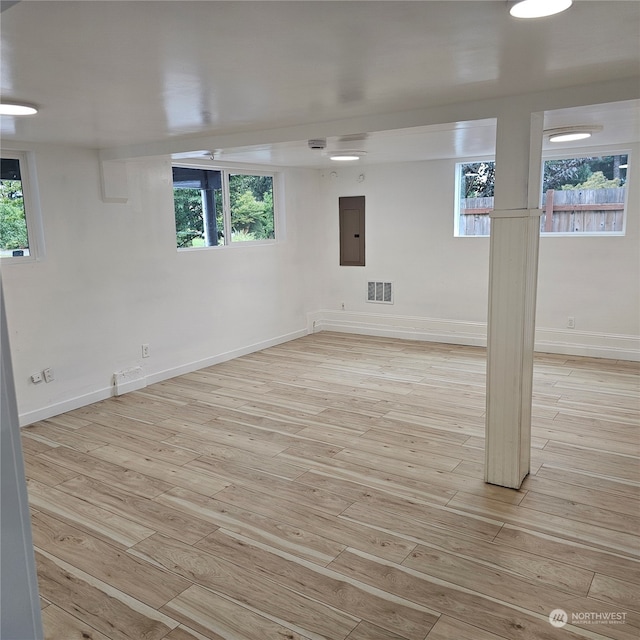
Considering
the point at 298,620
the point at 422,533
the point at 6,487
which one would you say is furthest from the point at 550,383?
the point at 6,487

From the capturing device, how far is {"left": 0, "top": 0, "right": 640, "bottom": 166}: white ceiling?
1.69 m

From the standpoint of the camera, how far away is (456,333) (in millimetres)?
6902

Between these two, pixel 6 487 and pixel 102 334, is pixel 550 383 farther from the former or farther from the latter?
A: pixel 6 487

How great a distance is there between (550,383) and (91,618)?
14.3ft

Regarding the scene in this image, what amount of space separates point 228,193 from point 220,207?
191 millimetres

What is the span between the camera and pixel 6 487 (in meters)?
0.84

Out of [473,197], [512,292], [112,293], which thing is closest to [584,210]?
[473,197]

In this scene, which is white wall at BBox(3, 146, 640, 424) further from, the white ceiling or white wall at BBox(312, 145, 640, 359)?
the white ceiling

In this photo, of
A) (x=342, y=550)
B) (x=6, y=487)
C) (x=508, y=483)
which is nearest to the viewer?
(x=6, y=487)

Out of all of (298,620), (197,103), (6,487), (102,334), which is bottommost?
(298,620)

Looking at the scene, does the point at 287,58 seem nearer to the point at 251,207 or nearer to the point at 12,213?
Answer: the point at 12,213

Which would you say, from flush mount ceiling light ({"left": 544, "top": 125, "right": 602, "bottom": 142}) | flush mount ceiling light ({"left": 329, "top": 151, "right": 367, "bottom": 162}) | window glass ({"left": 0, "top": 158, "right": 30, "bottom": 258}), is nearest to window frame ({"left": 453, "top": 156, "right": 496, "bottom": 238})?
flush mount ceiling light ({"left": 329, "top": 151, "right": 367, "bottom": 162})

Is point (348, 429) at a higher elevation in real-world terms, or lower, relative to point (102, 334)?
lower

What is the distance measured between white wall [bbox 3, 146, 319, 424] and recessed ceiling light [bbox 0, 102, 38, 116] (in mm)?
1544
